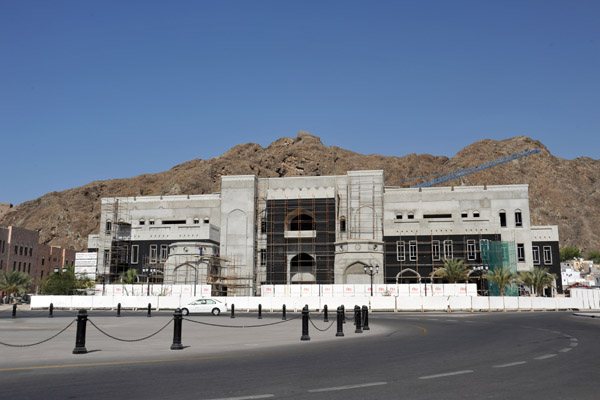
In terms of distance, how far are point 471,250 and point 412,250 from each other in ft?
27.2

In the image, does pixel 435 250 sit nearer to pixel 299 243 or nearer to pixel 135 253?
pixel 299 243

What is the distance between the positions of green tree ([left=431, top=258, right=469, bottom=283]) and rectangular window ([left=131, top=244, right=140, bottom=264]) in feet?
149

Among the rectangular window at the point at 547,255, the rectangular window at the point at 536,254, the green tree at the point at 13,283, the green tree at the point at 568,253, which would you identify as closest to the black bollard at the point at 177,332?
the green tree at the point at 13,283

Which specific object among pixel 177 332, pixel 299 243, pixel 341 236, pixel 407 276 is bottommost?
pixel 177 332

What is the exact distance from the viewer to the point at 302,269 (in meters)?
78.6

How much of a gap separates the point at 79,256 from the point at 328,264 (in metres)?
39.5

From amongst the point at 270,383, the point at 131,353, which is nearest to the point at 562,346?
the point at 270,383

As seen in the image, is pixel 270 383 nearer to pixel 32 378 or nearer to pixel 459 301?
pixel 32 378

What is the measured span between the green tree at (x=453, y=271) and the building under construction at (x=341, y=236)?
4.17 metres

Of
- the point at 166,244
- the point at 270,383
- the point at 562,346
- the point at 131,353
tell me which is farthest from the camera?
the point at 166,244

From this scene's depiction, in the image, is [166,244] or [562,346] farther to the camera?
[166,244]

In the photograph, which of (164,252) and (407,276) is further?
(164,252)

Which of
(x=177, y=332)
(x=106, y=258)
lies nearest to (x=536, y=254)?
(x=106, y=258)

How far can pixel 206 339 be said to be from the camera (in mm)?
20078
